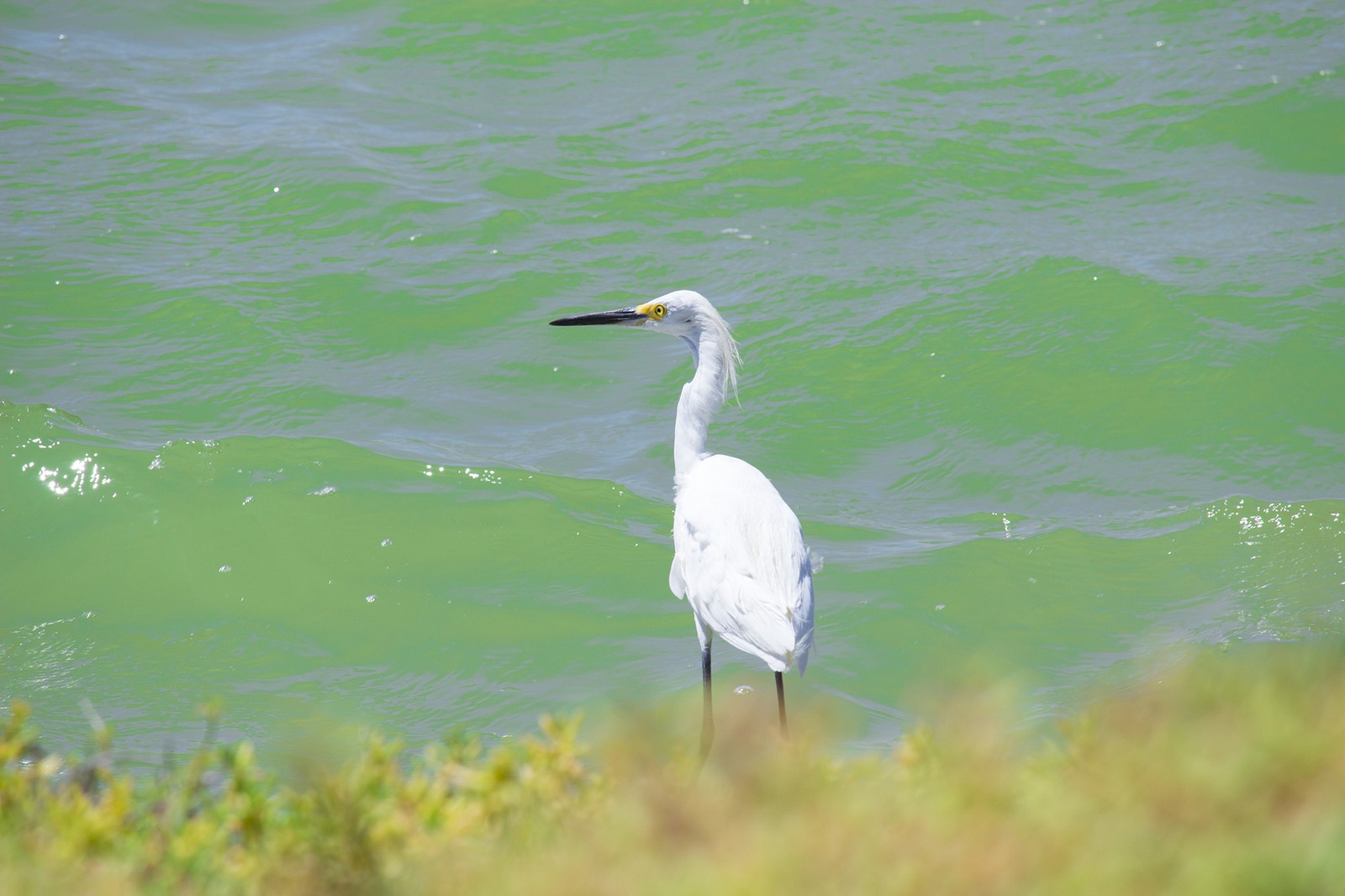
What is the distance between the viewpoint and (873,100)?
10641mm

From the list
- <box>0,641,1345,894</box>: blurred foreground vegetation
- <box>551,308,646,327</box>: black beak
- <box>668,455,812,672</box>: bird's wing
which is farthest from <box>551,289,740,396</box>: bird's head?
<box>0,641,1345,894</box>: blurred foreground vegetation

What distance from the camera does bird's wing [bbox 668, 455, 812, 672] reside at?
424 centimetres

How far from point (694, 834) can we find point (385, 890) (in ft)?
1.68

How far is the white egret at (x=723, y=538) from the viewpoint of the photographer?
4285 mm

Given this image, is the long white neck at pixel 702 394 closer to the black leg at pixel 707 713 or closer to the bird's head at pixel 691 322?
the bird's head at pixel 691 322

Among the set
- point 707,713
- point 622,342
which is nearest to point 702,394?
point 707,713

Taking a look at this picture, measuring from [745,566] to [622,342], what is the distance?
4435 mm

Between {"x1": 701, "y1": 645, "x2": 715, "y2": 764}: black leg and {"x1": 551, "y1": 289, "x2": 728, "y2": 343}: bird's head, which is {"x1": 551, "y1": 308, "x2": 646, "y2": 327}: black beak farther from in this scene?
{"x1": 701, "y1": 645, "x2": 715, "y2": 764}: black leg

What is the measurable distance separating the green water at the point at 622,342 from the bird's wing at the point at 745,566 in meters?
0.42

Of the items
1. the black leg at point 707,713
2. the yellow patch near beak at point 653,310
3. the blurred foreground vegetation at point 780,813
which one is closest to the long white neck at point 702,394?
the yellow patch near beak at point 653,310

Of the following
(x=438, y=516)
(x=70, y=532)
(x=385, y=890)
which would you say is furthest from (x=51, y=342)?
(x=385, y=890)

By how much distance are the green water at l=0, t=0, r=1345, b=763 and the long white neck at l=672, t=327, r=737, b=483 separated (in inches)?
40.5

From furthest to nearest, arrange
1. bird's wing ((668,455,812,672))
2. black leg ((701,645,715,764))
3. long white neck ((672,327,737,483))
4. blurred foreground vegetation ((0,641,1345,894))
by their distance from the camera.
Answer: long white neck ((672,327,737,483)) < black leg ((701,645,715,764)) < bird's wing ((668,455,812,672)) < blurred foreground vegetation ((0,641,1345,894))

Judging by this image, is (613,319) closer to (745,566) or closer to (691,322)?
(691,322)
